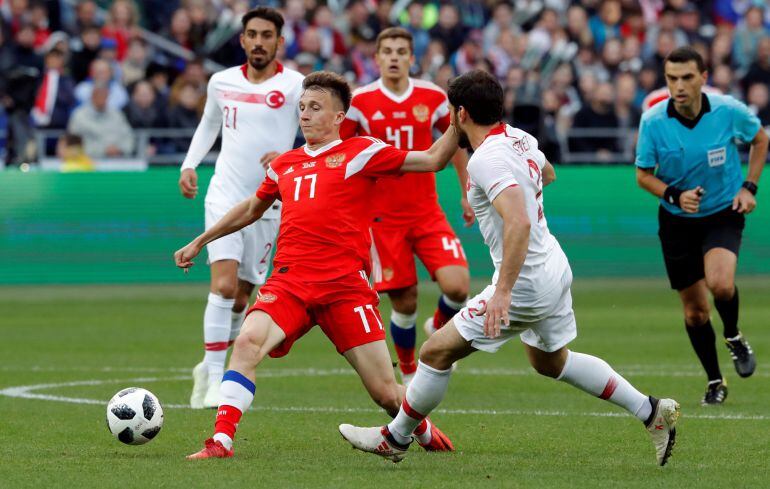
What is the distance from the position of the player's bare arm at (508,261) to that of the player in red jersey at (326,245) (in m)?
0.83

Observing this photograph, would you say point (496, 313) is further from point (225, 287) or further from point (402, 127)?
point (402, 127)

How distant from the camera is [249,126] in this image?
35.3 feet

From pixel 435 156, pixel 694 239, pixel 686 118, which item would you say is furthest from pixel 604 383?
pixel 686 118

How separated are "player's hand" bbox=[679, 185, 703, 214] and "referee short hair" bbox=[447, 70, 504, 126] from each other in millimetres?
3174

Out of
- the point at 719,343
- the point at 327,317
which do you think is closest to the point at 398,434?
the point at 327,317

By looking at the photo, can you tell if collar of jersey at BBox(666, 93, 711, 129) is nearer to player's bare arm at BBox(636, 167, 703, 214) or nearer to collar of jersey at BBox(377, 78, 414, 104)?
player's bare arm at BBox(636, 167, 703, 214)

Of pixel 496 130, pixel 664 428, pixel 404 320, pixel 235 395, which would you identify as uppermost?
pixel 496 130

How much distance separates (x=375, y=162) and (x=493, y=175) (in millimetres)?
1122

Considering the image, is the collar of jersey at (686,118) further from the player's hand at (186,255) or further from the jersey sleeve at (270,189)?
the player's hand at (186,255)

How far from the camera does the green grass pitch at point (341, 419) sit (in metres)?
7.27

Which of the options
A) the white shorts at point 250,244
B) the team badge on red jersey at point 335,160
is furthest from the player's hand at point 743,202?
the team badge on red jersey at point 335,160

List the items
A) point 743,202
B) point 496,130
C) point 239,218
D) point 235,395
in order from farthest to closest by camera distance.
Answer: point 743,202 → point 239,218 → point 235,395 → point 496,130

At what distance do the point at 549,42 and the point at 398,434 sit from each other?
19.7 m

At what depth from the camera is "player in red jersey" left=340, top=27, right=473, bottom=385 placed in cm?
1155
